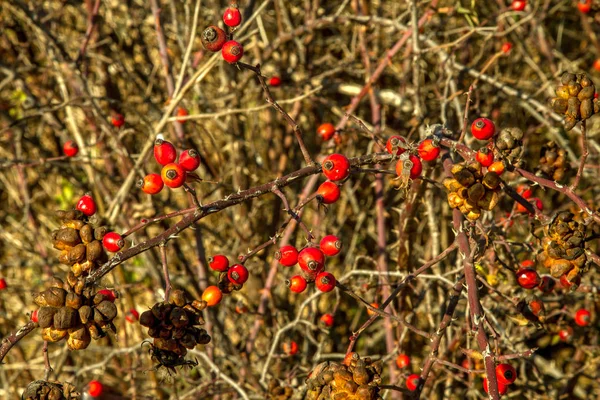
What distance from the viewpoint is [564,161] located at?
6.46 ft

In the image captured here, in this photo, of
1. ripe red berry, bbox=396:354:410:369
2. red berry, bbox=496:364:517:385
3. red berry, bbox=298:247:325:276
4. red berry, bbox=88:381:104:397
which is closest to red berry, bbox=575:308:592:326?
ripe red berry, bbox=396:354:410:369

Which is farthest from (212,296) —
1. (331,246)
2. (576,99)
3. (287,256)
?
(576,99)

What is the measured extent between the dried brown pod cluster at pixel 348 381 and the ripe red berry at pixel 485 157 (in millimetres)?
564

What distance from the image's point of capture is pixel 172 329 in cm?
148

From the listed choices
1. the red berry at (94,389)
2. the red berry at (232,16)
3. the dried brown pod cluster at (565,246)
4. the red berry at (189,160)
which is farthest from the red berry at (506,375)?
the red berry at (94,389)

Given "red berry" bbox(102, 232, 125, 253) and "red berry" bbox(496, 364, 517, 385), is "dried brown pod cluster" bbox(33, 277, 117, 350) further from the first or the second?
"red berry" bbox(496, 364, 517, 385)

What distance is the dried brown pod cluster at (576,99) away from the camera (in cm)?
160

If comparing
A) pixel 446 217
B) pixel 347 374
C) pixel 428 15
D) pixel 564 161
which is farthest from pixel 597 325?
pixel 347 374

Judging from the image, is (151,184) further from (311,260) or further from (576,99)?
(576,99)

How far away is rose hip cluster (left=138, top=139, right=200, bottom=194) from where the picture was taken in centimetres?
154

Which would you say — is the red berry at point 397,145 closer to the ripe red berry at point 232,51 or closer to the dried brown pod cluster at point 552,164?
the ripe red berry at point 232,51

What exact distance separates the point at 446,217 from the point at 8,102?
9.47 ft

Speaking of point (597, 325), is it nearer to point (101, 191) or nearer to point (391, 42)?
point (391, 42)

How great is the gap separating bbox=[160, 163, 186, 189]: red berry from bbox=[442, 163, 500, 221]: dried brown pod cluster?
2.17 ft
